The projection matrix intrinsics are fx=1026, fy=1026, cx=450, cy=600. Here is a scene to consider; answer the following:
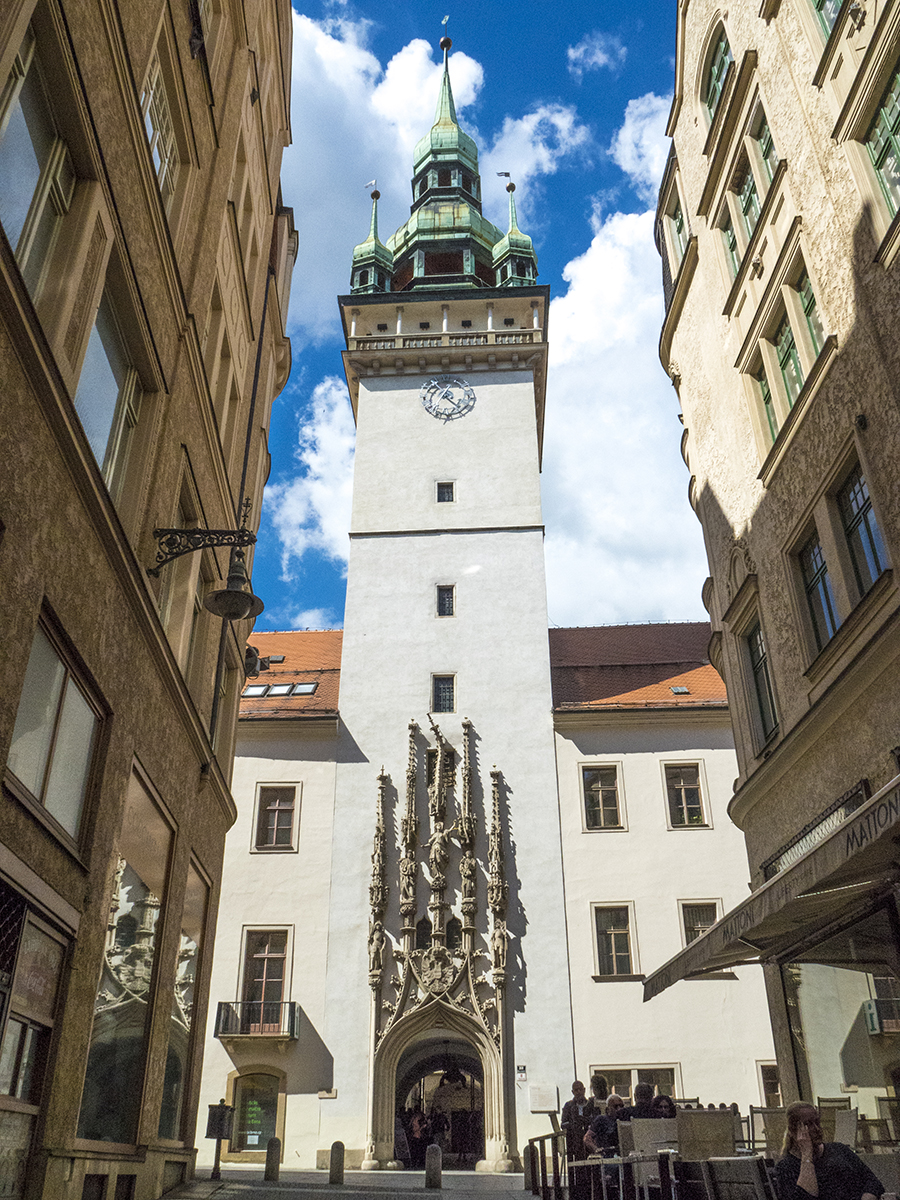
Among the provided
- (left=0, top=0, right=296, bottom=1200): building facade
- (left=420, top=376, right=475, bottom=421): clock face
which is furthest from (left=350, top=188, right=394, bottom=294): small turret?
(left=0, top=0, right=296, bottom=1200): building facade

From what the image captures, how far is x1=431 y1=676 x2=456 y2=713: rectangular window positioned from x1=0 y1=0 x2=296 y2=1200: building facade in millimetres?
14607

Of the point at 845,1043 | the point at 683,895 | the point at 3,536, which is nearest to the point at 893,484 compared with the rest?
the point at 845,1043

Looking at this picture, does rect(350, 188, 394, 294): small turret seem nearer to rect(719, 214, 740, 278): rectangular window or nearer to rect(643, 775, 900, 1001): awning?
rect(719, 214, 740, 278): rectangular window

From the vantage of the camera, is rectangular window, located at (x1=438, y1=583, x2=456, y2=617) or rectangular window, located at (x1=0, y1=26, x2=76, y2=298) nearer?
rectangular window, located at (x1=0, y1=26, x2=76, y2=298)

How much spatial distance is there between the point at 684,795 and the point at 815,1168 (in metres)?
22.0

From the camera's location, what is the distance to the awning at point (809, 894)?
6.85m

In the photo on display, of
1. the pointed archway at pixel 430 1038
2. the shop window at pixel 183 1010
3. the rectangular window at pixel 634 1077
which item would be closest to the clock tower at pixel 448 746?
the pointed archway at pixel 430 1038

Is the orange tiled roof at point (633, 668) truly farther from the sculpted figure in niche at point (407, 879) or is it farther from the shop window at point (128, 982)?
the shop window at point (128, 982)

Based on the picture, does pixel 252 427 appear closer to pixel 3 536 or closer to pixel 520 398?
pixel 3 536

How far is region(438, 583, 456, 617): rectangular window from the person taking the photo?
31.9m

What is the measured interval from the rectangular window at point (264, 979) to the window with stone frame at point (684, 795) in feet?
35.0

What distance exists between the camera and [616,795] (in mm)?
27938

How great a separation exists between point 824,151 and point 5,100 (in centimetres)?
994

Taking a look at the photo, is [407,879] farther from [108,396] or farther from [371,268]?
[371,268]
